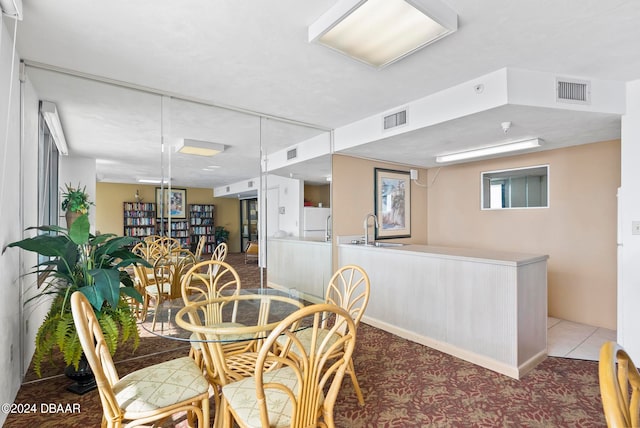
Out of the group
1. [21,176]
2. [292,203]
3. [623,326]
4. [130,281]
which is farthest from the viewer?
[292,203]

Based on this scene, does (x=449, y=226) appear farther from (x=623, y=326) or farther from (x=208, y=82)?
(x=208, y=82)

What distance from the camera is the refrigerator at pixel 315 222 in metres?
4.27

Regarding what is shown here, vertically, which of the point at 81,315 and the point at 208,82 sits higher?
the point at 208,82

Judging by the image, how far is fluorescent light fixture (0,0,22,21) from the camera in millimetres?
1640

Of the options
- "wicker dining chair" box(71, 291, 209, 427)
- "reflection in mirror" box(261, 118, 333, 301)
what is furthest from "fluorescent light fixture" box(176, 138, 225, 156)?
"wicker dining chair" box(71, 291, 209, 427)

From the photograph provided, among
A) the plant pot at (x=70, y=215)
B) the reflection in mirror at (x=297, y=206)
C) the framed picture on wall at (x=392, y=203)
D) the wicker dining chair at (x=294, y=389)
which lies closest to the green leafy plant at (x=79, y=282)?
the plant pot at (x=70, y=215)

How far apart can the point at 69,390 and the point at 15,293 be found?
793 millimetres

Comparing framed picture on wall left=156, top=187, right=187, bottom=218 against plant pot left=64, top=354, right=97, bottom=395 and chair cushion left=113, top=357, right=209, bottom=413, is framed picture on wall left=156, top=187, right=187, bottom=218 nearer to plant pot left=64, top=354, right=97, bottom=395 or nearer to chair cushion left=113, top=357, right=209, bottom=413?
plant pot left=64, top=354, right=97, bottom=395

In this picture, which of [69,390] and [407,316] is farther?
[407,316]

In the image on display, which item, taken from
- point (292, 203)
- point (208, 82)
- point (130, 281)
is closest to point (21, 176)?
point (130, 281)

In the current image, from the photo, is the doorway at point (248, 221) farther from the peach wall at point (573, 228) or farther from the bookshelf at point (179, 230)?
the peach wall at point (573, 228)

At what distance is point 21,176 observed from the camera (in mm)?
2301

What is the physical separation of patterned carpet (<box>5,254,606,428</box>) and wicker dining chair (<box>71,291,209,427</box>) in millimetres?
574

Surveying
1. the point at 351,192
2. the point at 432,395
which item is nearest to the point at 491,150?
the point at 351,192
